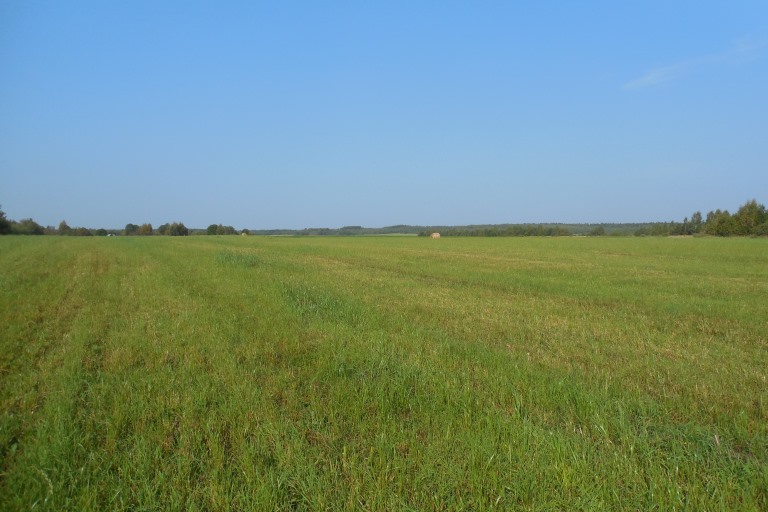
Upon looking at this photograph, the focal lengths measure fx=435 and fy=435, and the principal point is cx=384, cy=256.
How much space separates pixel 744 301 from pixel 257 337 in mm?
12700

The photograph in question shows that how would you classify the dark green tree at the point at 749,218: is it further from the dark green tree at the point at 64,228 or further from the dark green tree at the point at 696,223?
the dark green tree at the point at 64,228

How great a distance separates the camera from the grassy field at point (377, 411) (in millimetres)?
3094

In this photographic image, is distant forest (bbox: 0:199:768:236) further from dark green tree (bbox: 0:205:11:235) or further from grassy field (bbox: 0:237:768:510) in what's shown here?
grassy field (bbox: 0:237:768:510)

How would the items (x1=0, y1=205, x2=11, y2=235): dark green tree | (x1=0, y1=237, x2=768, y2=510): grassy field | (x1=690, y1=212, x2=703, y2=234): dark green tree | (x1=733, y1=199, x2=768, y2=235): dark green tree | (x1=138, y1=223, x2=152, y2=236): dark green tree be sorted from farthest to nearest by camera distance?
(x1=138, y1=223, x2=152, y2=236): dark green tree, (x1=690, y1=212, x2=703, y2=234): dark green tree, (x1=0, y1=205, x2=11, y2=235): dark green tree, (x1=733, y1=199, x2=768, y2=235): dark green tree, (x1=0, y1=237, x2=768, y2=510): grassy field

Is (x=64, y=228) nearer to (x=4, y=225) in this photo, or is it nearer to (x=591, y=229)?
(x=4, y=225)

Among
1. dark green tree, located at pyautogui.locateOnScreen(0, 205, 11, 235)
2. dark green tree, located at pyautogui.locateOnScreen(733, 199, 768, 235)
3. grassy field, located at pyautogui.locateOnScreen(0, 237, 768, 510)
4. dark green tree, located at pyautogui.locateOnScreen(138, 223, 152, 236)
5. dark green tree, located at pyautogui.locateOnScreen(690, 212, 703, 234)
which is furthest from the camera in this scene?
dark green tree, located at pyautogui.locateOnScreen(138, 223, 152, 236)

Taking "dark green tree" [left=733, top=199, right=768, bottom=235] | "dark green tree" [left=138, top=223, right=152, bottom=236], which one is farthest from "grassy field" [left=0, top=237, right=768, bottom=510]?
"dark green tree" [left=138, top=223, right=152, bottom=236]

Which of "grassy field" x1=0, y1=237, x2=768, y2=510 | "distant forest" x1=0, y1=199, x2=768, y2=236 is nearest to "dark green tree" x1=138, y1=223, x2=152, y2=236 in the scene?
"distant forest" x1=0, y1=199, x2=768, y2=236

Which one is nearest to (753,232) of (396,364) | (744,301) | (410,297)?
(744,301)

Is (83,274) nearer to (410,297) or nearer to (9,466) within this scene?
(410,297)

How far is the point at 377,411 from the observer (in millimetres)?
4398

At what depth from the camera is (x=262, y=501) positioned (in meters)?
2.97

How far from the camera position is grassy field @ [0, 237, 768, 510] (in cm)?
309

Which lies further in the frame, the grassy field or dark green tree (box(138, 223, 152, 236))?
dark green tree (box(138, 223, 152, 236))
